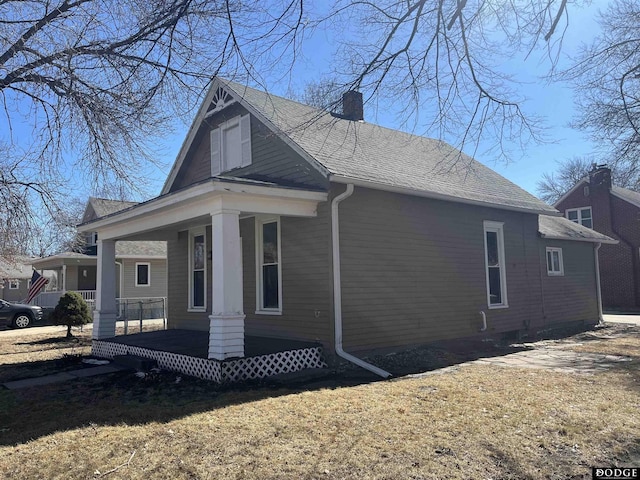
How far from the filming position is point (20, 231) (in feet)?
27.7

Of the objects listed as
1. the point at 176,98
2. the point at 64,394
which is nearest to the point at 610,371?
the point at 176,98

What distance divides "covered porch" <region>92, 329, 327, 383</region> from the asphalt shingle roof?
3231 millimetres

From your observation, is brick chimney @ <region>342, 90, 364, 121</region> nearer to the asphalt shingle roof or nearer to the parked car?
the asphalt shingle roof

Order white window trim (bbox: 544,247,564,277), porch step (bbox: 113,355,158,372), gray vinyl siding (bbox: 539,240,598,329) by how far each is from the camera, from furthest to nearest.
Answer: white window trim (bbox: 544,247,564,277) < gray vinyl siding (bbox: 539,240,598,329) < porch step (bbox: 113,355,158,372)

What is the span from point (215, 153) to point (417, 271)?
5.97 m

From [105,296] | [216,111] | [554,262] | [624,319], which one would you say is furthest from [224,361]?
[624,319]

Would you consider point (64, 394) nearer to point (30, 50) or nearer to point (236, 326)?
point (236, 326)

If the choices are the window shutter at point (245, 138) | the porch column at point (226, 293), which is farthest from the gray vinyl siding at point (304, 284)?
the window shutter at point (245, 138)

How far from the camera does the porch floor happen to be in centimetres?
846

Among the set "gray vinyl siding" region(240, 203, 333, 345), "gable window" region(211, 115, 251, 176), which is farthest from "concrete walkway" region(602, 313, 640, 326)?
"gable window" region(211, 115, 251, 176)

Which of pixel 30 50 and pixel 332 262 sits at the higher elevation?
pixel 30 50

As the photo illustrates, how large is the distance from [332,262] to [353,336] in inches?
56.1

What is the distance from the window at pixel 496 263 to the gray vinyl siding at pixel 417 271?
0.21 metres

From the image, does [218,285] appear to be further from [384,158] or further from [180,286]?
[180,286]
